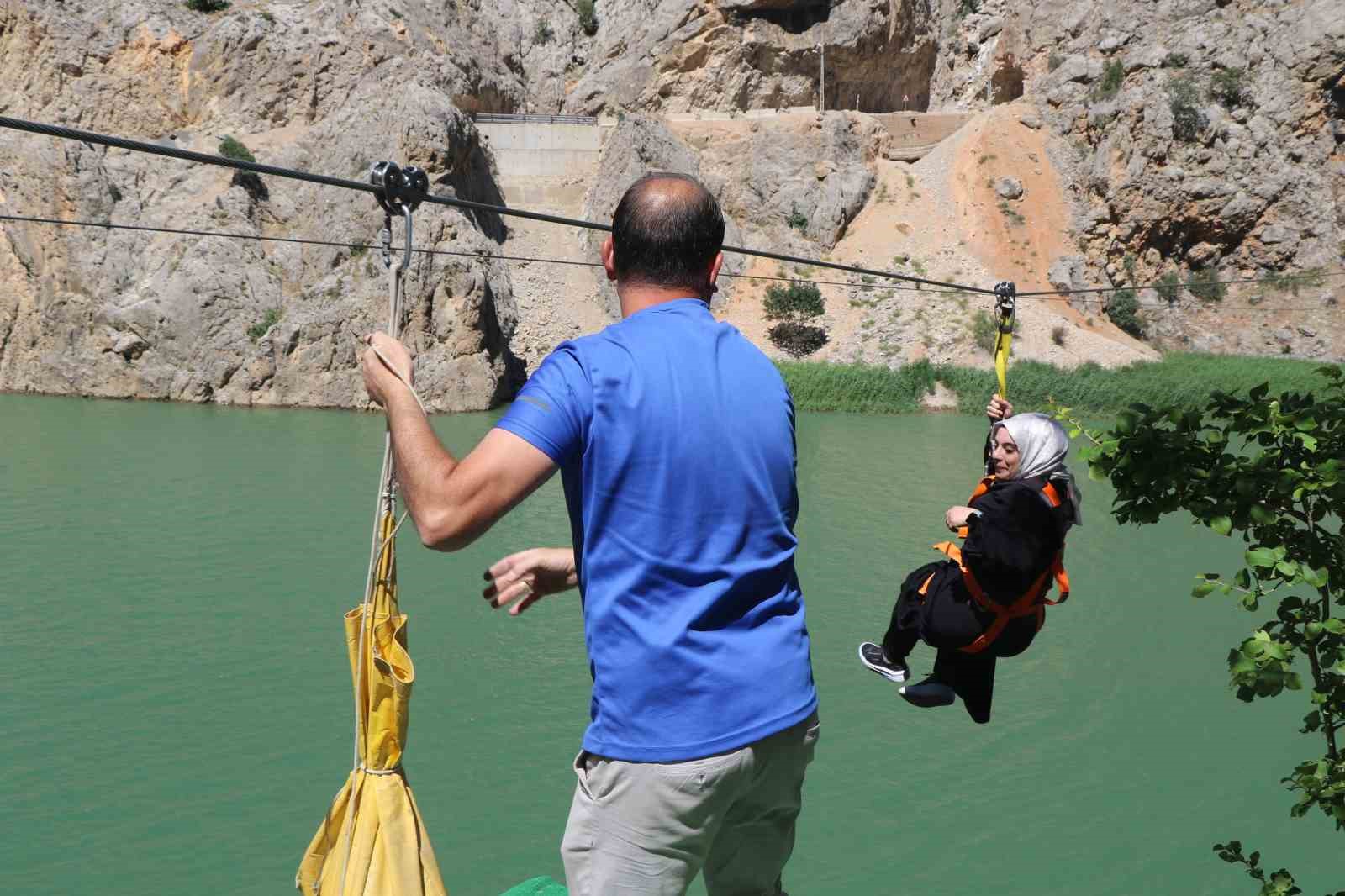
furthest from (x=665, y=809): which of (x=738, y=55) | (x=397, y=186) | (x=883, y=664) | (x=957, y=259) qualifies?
(x=738, y=55)

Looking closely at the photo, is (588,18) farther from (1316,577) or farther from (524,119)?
(1316,577)

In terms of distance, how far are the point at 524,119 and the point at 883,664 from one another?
39356 mm

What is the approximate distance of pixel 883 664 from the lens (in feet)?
17.0

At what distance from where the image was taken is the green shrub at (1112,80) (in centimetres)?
3925

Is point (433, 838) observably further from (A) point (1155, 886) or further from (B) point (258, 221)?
(B) point (258, 221)

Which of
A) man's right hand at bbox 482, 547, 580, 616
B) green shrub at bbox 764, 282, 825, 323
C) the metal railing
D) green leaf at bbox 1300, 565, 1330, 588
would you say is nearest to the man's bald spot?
man's right hand at bbox 482, 547, 580, 616

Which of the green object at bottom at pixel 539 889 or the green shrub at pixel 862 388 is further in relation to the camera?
the green shrub at pixel 862 388

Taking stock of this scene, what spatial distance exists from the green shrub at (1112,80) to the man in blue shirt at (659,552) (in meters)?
42.1

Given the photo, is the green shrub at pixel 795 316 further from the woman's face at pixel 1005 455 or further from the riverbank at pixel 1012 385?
the woman's face at pixel 1005 455

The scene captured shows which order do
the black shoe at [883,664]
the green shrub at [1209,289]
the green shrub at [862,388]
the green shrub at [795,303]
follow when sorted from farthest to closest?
the green shrub at [1209,289]
the green shrub at [795,303]
the green shrub at [862,388]
the black shoe at [883,664]

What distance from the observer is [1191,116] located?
37.4m

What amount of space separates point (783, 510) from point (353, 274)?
2937 centimetres

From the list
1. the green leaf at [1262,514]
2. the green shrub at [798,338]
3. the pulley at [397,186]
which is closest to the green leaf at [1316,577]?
Answer: the green leaf at [1262,514]

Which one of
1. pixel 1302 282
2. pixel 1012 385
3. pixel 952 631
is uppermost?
pixel 1302 282
